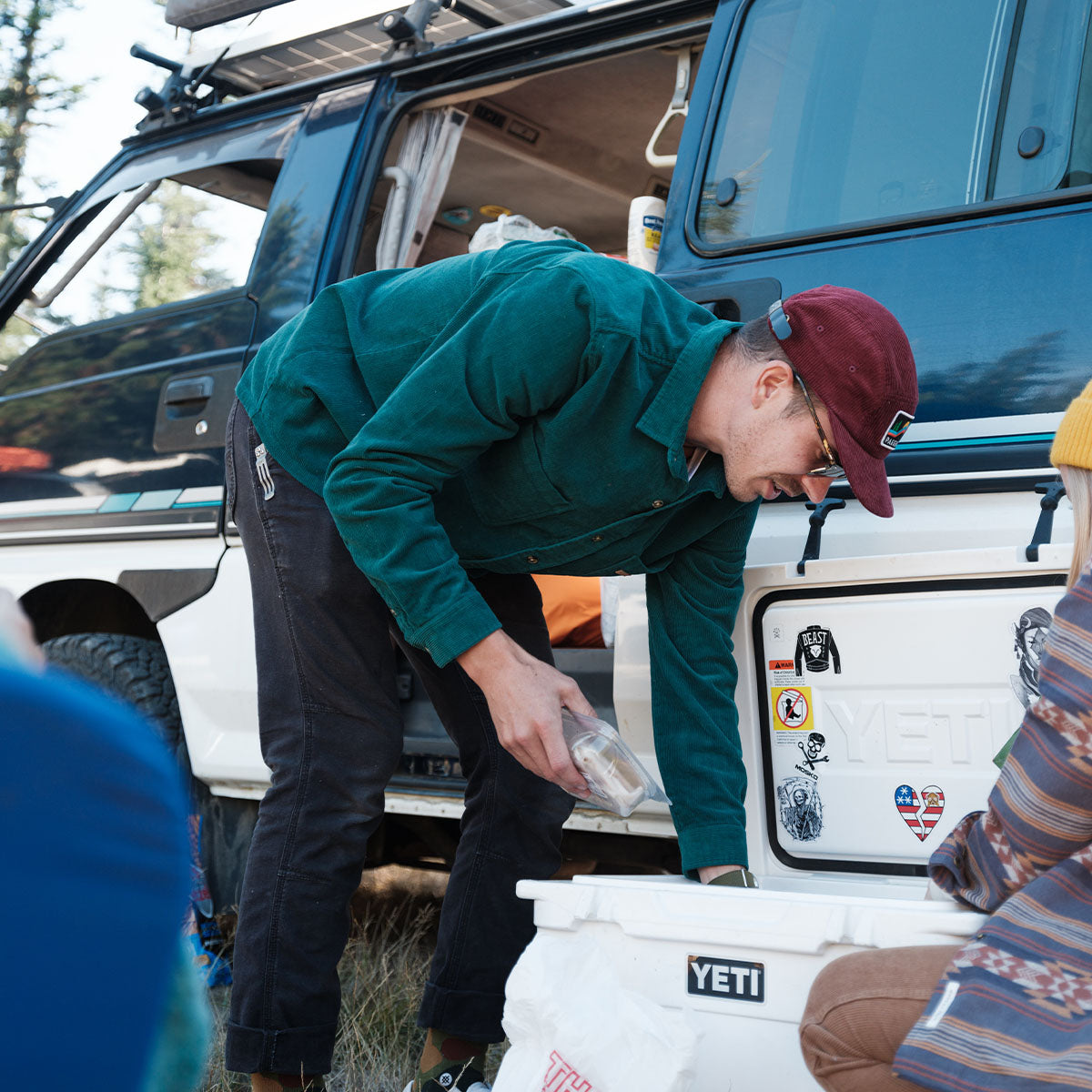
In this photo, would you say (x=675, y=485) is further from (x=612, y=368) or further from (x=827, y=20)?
(x=827, y=20)

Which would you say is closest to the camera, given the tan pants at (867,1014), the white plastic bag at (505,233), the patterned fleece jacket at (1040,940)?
the patterned fleece jacket at (1040,940)

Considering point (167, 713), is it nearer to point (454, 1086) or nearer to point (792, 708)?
point (454, 1086)

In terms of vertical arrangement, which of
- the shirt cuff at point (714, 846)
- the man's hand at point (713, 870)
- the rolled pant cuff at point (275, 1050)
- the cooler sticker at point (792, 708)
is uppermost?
the cooler sticker at point (792, 708)

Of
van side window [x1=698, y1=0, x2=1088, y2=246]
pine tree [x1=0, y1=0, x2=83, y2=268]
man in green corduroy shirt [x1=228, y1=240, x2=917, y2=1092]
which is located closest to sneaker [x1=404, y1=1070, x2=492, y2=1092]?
man in green corduroy shirt [x1=228, y1=240, x2=917, y2=1092]

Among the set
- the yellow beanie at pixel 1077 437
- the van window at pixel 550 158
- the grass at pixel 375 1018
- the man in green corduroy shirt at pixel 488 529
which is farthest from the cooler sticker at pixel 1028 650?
the van window at pixel 550 158

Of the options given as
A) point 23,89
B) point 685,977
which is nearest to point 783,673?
point 685,977

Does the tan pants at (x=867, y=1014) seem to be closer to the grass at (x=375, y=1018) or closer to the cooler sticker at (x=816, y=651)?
the cooler sticker at (x=816, y=651)

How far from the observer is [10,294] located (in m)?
3.51

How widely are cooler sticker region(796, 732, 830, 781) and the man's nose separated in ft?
1.38

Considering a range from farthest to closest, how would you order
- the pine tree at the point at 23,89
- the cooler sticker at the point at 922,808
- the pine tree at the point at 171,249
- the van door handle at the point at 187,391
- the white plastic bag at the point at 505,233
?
the pine tree at the point at 23,89, the white plastic bag at the point at 505,233, the pine tree at the point at 171,249, the van door handle at the point at 187,391, the cooler sticker at the point at 922,808

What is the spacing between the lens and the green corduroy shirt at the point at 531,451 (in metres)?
1.71

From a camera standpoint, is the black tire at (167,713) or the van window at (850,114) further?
the black tire at (167,713)

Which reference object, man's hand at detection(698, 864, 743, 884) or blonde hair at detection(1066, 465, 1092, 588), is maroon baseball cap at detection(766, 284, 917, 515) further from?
man's hand at detection(698, 864, 743, 884)

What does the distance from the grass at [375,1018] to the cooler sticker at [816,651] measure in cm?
103
